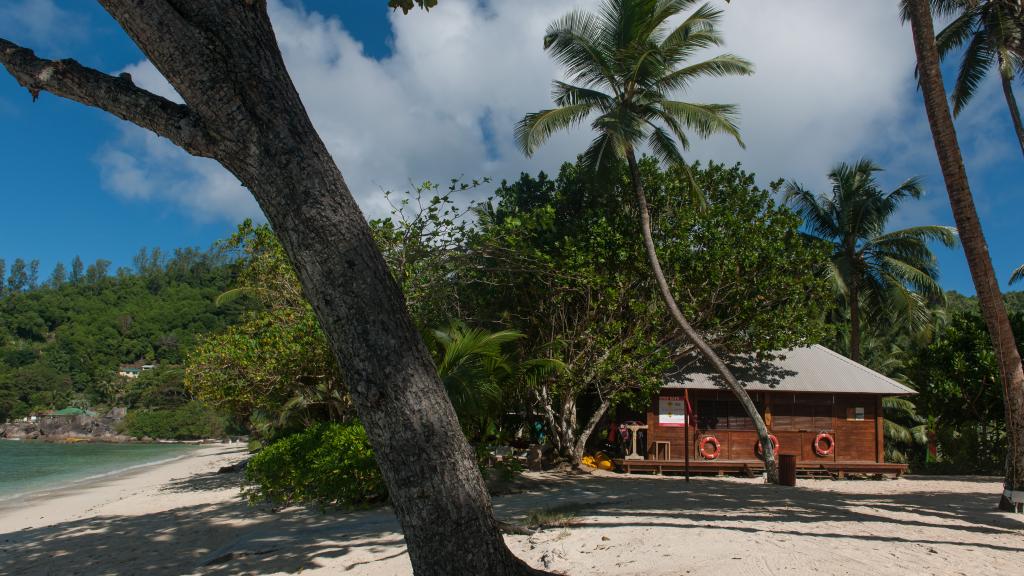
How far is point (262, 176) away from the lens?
3.37 metres

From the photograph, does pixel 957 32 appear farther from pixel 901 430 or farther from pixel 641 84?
pixel 901 430

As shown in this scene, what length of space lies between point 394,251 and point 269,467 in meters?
4.24

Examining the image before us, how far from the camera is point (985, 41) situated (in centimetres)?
1198

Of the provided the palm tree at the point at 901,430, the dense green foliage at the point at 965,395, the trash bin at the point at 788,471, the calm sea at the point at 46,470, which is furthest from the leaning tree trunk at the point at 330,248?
the calm sea at the point at 46,470

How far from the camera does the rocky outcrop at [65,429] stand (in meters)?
65.3

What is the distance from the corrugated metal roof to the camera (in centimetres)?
1638

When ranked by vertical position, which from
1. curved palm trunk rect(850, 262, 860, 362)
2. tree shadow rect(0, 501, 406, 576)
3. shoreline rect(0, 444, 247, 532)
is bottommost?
shoreline rect(0, 444, 247, 532)

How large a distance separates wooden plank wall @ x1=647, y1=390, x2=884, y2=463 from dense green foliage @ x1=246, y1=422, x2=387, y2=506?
8.49 meters

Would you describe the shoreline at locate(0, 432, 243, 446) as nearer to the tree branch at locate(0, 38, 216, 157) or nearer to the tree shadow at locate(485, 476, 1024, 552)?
the tree shadow at locate(485, 476, 1024, 552)

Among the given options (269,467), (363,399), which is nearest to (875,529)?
(363,399)

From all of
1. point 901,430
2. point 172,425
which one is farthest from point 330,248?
point 172,425

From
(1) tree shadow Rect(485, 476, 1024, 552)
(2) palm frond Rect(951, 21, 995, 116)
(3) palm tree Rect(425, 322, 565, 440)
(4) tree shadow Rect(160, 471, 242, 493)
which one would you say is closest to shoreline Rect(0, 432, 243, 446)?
(4) tree shadow Rect(160, 471, 242, 493)

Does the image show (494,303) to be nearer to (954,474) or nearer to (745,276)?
(745,276)

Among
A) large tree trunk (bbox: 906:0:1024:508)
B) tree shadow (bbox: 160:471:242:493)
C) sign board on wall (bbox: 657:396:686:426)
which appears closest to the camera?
large tree trunk (bbox: 906:0:1024:508)
